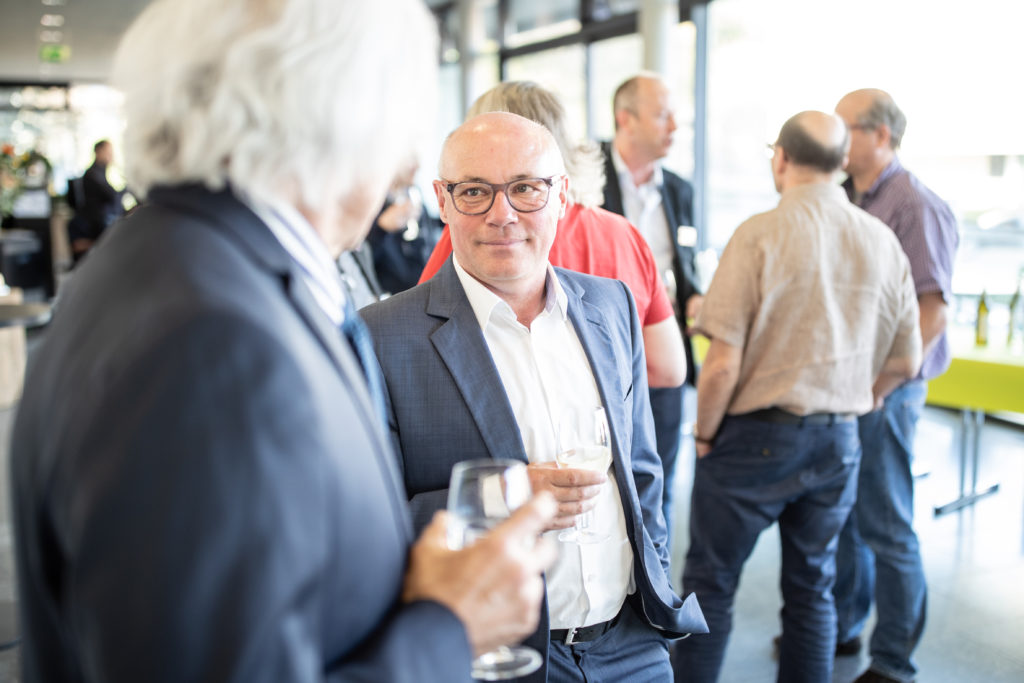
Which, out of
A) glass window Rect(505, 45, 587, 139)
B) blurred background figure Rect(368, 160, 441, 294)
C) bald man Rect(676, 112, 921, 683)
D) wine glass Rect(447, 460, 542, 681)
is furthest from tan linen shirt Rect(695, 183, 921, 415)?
glass window Rect(505, 45, 587, 139)

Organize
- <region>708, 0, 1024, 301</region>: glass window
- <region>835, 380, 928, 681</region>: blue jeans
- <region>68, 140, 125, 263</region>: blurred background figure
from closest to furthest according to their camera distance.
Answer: <region>835, 380, 928, 681</region>: blue jeans
<region>708, 0, 1024, 301</region>: glass window
<region>68, 140, 125, 263</region>: blurred background figure

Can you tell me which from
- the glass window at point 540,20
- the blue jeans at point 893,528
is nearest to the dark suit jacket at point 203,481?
the blue jeans at point 893,528

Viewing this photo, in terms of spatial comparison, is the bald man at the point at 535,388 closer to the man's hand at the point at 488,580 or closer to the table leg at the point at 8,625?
the man's hand at the point at 488,580

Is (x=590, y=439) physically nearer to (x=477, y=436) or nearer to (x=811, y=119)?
(x=477, y=436)

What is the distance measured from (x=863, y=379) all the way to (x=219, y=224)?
199cm

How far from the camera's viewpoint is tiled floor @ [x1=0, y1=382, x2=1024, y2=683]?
8.97ft

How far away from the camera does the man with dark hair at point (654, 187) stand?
3.29 m

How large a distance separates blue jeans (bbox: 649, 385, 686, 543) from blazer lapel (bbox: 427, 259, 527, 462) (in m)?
1.25

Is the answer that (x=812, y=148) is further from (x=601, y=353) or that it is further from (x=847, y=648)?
(x=847, y=648)

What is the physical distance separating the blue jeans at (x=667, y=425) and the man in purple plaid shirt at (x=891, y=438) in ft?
1.93

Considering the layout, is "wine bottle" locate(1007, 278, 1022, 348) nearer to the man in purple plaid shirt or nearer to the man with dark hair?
the man in purple plaid shirt

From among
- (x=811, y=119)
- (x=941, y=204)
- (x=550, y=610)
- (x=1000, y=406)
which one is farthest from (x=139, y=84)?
(x=1000, y=406)

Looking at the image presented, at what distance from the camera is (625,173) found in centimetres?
339

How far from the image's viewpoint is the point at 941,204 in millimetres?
2805
